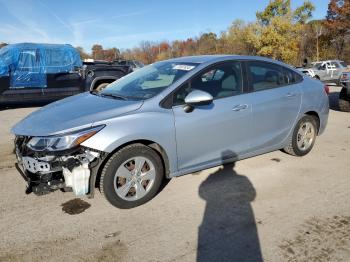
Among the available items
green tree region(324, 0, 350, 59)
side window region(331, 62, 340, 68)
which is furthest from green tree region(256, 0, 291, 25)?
side window region(331, 62, 340, 68)

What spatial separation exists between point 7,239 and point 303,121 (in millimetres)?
4200

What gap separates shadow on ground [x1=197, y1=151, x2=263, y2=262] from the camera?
9.63ft

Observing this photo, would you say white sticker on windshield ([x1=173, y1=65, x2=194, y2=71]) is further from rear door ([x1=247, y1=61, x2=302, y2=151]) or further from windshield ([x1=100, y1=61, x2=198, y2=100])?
rear door ([x1=247, y1=61, x2=302, y2=151])

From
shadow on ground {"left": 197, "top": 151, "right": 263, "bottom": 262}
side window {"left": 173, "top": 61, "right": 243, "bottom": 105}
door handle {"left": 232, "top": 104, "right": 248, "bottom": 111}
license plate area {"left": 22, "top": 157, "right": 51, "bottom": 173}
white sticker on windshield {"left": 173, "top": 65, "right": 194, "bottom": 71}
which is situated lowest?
shadow on ground {"left": 197, "top": 151, "right": 263, "bottom": 262}

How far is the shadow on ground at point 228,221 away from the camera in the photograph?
294 centimetres

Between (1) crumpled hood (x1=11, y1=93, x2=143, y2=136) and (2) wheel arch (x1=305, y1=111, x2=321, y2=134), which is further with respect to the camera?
(2) wheel arch (x1=305, y1=111, x2=321, y2=134)

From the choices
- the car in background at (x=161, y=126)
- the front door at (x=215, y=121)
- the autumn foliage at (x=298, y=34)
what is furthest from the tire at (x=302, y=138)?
the autumn foliage at (x=298, y=34)

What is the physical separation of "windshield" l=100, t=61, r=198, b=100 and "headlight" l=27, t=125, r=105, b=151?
87cm

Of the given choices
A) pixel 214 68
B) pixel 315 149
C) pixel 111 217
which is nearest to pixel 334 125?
pixel 315 149

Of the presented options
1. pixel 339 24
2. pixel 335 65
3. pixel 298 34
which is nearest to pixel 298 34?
pixel 298 34

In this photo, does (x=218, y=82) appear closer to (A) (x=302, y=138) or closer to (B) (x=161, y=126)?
(B) (x=161, y=126)

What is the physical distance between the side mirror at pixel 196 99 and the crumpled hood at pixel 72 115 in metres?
0.53

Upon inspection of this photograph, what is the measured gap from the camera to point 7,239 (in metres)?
3.17

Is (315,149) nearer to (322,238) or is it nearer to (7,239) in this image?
(322,238)
